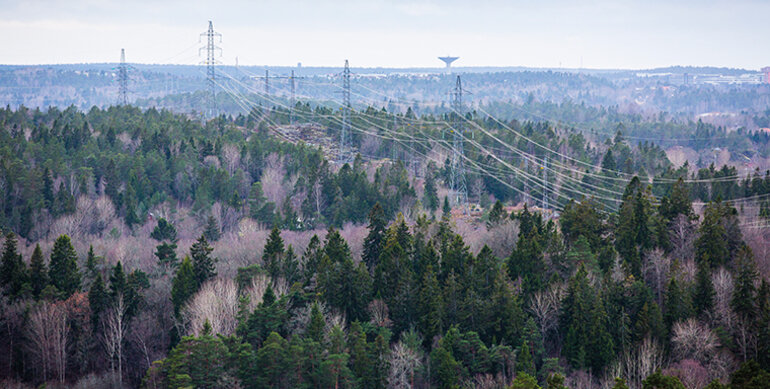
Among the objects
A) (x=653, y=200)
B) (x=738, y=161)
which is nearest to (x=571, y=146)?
(x=653, y=200)

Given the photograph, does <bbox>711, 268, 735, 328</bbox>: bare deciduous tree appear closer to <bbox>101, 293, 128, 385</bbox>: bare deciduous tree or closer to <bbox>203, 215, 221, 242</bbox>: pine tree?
<bbox>101, 293, 128, 385</bbox>: bare deciduous tree

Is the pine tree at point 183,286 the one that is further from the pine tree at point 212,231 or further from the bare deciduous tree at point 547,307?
the bare deciduous tree at point 547,307

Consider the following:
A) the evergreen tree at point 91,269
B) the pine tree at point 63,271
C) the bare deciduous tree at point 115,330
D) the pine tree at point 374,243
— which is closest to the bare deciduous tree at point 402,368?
the pine tree at point 374,243

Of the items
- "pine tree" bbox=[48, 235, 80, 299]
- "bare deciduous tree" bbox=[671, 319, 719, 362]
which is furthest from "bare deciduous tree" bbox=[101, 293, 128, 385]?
"bare deciduous tree" bbox=[671, 319, 719, 362]

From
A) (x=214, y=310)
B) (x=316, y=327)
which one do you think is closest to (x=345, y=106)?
(x=214, y=310)

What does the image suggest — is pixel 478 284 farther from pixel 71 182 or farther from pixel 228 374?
pixel 71 182

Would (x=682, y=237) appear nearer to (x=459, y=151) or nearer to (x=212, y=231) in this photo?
(x=459, y=151)
